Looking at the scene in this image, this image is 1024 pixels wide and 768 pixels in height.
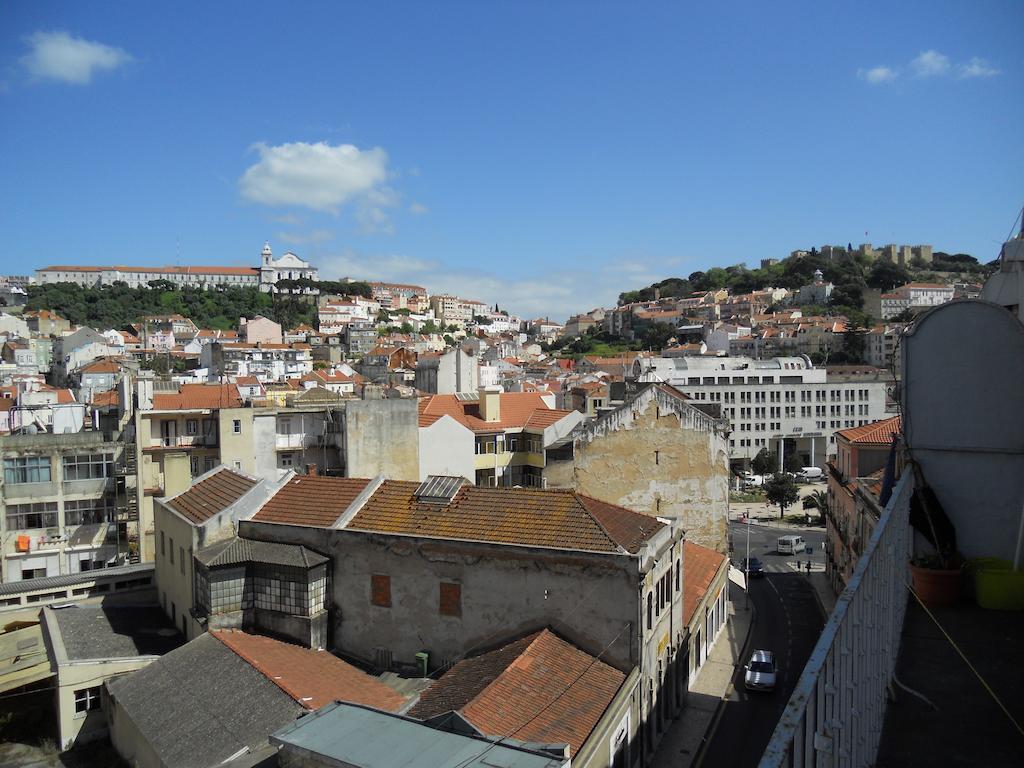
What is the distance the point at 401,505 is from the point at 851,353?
4603 inches

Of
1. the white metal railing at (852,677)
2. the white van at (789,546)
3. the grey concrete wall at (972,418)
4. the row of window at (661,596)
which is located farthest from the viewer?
the white van at (789,546)

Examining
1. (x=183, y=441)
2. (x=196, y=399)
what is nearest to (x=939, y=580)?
(x=183, y=441)

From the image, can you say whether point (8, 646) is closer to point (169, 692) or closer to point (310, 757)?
point (169, 692)

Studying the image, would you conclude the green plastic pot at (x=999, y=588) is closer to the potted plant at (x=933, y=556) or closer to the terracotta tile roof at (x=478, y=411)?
the potted plant at (x=933, y=556)

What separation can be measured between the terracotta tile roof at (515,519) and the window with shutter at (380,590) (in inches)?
51.3

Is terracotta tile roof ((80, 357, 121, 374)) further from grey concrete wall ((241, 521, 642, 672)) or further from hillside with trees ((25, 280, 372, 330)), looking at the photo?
grey concrete wall ((241, 521, 642, 672))

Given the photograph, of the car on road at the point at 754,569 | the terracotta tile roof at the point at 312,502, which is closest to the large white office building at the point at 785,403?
the car on road at the point at 754,569

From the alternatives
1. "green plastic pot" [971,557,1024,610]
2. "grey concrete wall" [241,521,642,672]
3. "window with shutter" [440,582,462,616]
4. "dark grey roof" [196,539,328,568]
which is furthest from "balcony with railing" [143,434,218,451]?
"green plastic pot" [971,557,1024,610]

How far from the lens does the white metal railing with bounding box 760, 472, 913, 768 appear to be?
167 inches

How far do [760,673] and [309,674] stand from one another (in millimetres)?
14480

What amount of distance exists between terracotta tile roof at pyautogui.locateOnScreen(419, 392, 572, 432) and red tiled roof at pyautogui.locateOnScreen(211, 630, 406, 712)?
15.6 m

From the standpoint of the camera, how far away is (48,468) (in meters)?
31.0

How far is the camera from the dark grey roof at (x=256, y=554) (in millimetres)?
20766

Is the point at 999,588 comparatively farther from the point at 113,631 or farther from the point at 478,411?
Answer: the point at 478,411
